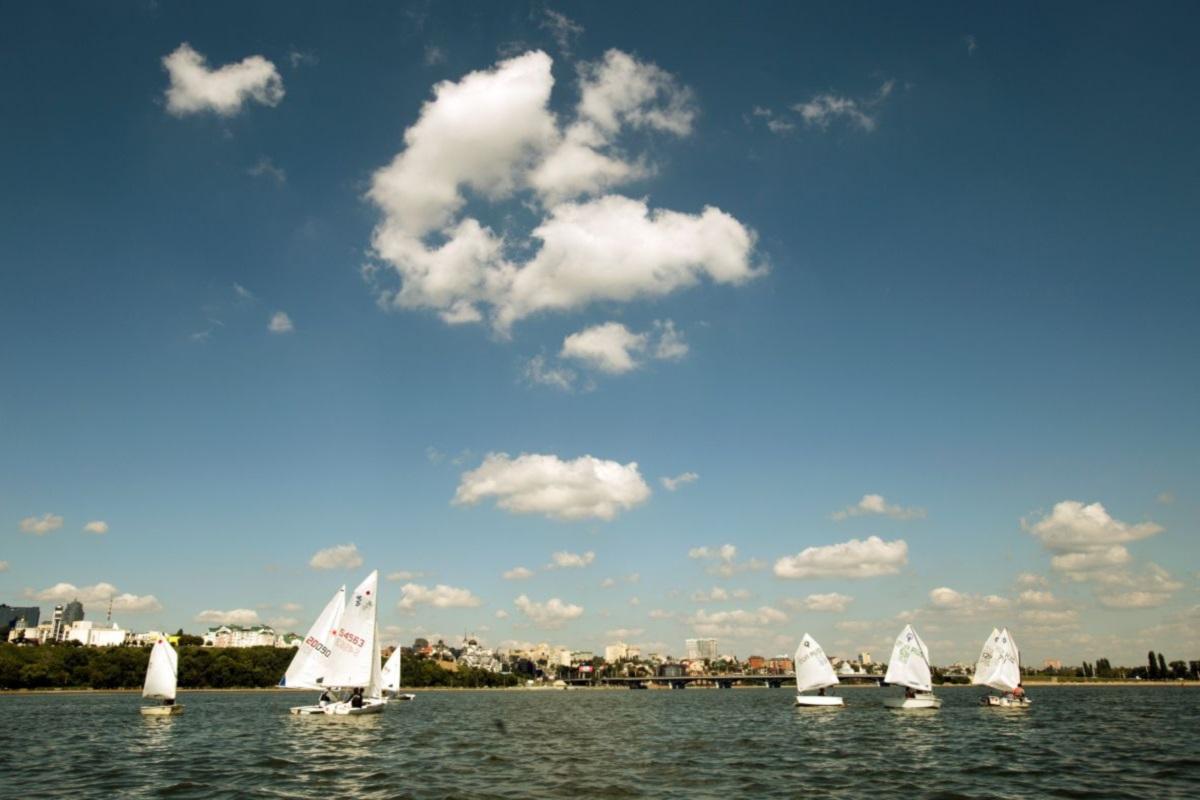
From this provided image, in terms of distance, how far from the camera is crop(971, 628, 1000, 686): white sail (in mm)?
94562

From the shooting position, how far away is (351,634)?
72312 millimetres

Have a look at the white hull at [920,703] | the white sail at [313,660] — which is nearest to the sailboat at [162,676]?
the white sail at [313,660]

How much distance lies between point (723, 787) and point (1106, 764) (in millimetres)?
23873

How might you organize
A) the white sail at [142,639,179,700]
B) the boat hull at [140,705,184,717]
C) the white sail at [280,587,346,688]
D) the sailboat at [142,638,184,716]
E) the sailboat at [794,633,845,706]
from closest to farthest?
the white sail at [280,587,346,688]
the boat hull at [140,705,184,717]
the sailboat at [142,638,184,716]
the white sail at [142,639,179,700]
the sailboat at [794,633,845,706]

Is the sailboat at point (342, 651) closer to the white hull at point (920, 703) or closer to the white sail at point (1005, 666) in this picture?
the white hull at point (920, 703)

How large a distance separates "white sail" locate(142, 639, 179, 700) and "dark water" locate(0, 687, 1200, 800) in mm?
7108

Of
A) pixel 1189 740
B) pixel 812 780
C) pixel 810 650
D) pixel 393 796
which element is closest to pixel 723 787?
pixel 812 780

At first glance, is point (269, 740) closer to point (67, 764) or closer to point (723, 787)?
point (67, 764)

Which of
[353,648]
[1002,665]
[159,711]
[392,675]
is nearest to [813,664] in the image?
[1002,665]

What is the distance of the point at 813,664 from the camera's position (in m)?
94.0

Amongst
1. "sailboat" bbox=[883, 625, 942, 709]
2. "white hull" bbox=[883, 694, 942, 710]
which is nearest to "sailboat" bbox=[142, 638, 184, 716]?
"sailboat" bbox=[883, 625, 942, 709]

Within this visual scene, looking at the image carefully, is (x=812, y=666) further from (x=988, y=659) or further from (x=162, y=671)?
(x=162, y=671)

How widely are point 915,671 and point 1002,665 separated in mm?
16385

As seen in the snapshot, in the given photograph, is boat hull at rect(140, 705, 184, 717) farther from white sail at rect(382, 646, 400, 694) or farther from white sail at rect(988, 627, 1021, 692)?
white sail at rect(988, 627, 1021, 692)
